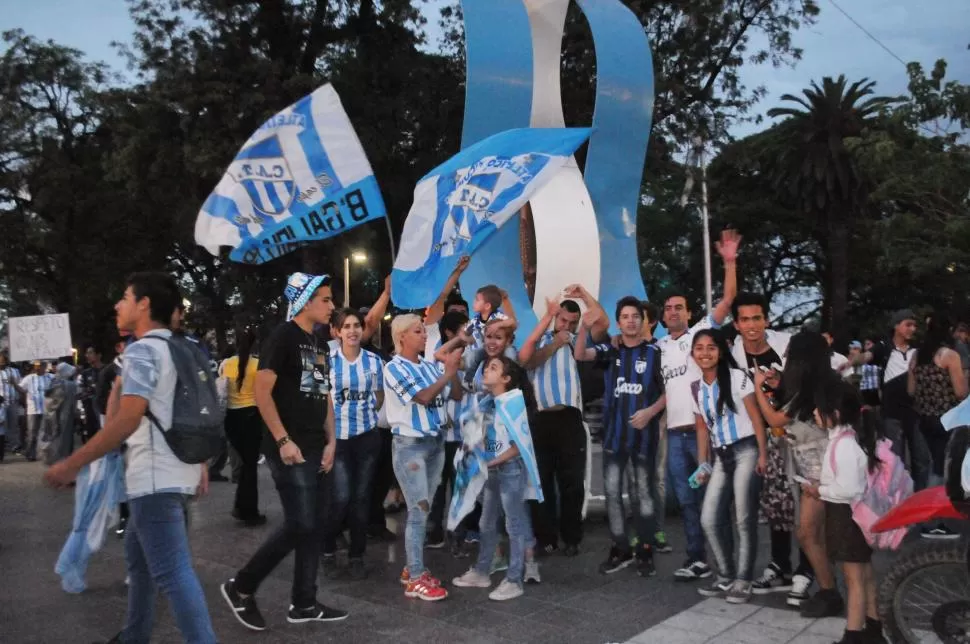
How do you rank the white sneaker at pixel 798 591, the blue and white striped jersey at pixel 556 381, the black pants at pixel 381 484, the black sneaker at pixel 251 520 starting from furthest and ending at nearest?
the black sneaker at pixel 251 520, the black pants at pixel 381 484, the blue and white striped jersey at pixel 556 381, the white sneaker at pixel 798 591

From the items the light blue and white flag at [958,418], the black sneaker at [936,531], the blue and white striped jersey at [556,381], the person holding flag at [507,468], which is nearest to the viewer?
the light blue and white flag at [958,418]

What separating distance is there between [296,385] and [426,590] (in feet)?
5.04

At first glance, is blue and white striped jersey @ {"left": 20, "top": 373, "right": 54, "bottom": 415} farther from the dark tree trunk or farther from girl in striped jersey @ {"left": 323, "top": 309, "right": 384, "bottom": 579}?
the dark tree trunk

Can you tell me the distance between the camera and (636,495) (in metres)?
6.30

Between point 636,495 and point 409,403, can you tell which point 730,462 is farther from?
point 409,403

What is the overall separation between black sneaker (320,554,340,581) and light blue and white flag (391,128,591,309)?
6.25 feet

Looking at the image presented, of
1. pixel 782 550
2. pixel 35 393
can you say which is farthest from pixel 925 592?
pixel 35 393

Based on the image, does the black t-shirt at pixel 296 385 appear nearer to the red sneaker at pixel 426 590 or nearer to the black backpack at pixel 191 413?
the black backpack at pixel 191 413

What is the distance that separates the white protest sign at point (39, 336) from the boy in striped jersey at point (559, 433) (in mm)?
12270

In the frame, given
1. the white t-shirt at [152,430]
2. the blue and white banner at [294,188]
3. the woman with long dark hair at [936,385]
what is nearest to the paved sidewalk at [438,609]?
the white t-shirt at [152,430]

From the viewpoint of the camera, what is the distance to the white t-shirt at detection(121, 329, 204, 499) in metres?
3.75

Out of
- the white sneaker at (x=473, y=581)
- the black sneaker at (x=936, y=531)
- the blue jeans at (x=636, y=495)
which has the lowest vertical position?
the black sneaker at (x=936, y=531)

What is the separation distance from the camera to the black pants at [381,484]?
299 inches

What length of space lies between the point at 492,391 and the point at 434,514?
1958 mm
